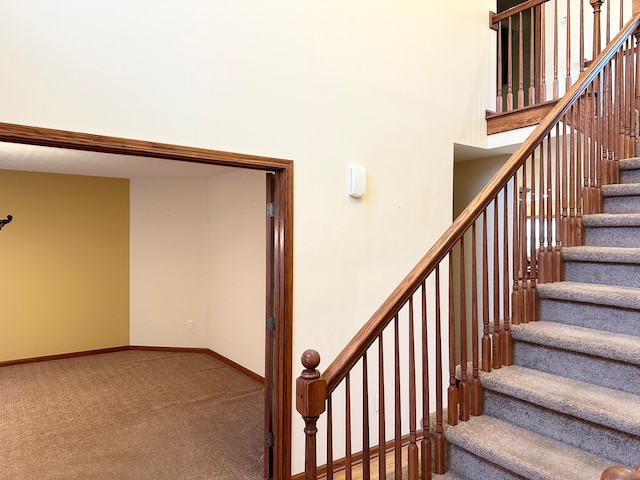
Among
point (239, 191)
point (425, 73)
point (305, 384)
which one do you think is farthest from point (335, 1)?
point (239, 191)

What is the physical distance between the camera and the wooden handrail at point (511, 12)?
3580 millimetres

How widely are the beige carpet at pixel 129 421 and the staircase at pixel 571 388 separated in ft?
6.13

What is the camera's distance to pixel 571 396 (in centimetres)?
171

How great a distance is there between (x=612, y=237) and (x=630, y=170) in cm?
62

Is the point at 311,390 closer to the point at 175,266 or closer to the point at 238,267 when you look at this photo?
the point at 238,267

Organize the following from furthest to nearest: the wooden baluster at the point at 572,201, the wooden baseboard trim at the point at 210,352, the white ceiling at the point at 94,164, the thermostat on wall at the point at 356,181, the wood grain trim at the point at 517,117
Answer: the wooden baseboard trim at the point at 210,352 → the white ceiling at the point at 94,164 → the wood grain trim at the point at 517,117 → the thermostat on wall at the point at 356,181 → the wooden baluster at the point at 572,201

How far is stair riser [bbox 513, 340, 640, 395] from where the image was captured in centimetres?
175

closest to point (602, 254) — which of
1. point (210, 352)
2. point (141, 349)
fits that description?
point (210, 352)

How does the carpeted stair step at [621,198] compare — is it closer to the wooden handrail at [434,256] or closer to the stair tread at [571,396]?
the wooden handrail at [434,256]

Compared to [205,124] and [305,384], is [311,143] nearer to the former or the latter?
[205,124]

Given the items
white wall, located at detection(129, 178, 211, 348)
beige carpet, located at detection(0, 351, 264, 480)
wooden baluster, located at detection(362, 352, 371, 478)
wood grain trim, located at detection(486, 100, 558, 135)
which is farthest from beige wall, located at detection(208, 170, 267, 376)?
wooden baluster, located at detection(362, 352, 371, 478)

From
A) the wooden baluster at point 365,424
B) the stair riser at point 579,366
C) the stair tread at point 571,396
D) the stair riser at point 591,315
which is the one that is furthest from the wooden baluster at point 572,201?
the wooden baluster at point 365,424

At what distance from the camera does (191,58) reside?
96.3 inches

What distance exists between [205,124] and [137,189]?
431 centimetres
